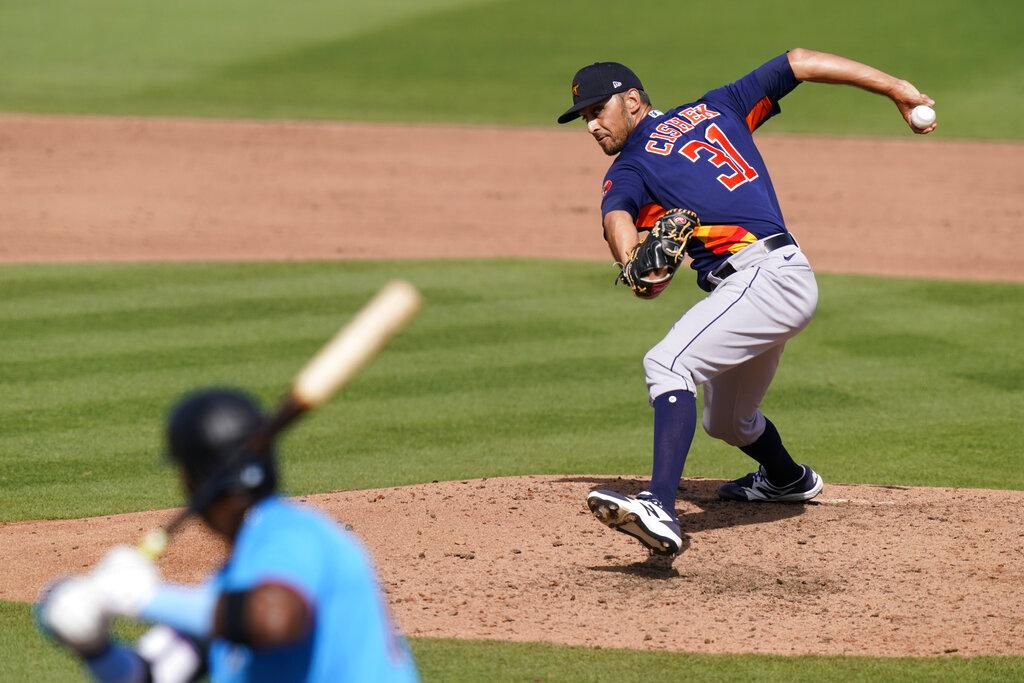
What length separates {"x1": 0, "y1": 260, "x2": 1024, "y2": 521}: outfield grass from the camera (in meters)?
7.43

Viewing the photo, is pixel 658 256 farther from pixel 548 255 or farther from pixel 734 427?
pixel 548 255

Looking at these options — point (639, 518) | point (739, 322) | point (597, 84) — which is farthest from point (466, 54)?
point (639, 518)

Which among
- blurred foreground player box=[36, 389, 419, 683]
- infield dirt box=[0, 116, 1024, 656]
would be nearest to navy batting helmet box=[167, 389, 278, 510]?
blurred foreground player box=[36, 389, 419, 683]

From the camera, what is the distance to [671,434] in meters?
5.43

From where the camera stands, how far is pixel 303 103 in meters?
26.7

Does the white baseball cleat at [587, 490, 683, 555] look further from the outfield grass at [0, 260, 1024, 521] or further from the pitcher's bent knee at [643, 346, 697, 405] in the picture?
the outfield grass at [0, 260, 1024, 521]

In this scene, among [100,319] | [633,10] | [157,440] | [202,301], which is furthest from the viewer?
[633,10]

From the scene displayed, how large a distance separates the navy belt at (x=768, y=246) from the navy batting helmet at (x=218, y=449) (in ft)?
11.4

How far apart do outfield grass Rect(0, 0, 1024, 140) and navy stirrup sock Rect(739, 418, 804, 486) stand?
62.3 ft

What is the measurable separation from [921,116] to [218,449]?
4.40 metres

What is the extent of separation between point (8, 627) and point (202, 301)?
6.26m

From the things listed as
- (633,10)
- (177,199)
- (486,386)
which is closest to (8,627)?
(486,386)

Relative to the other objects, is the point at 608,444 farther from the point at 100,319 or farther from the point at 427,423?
the point at 100,319

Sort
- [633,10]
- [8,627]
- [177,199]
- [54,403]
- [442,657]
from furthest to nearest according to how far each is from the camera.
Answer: [633,10], [177,199], [54,403], [8,627], [442,657]
